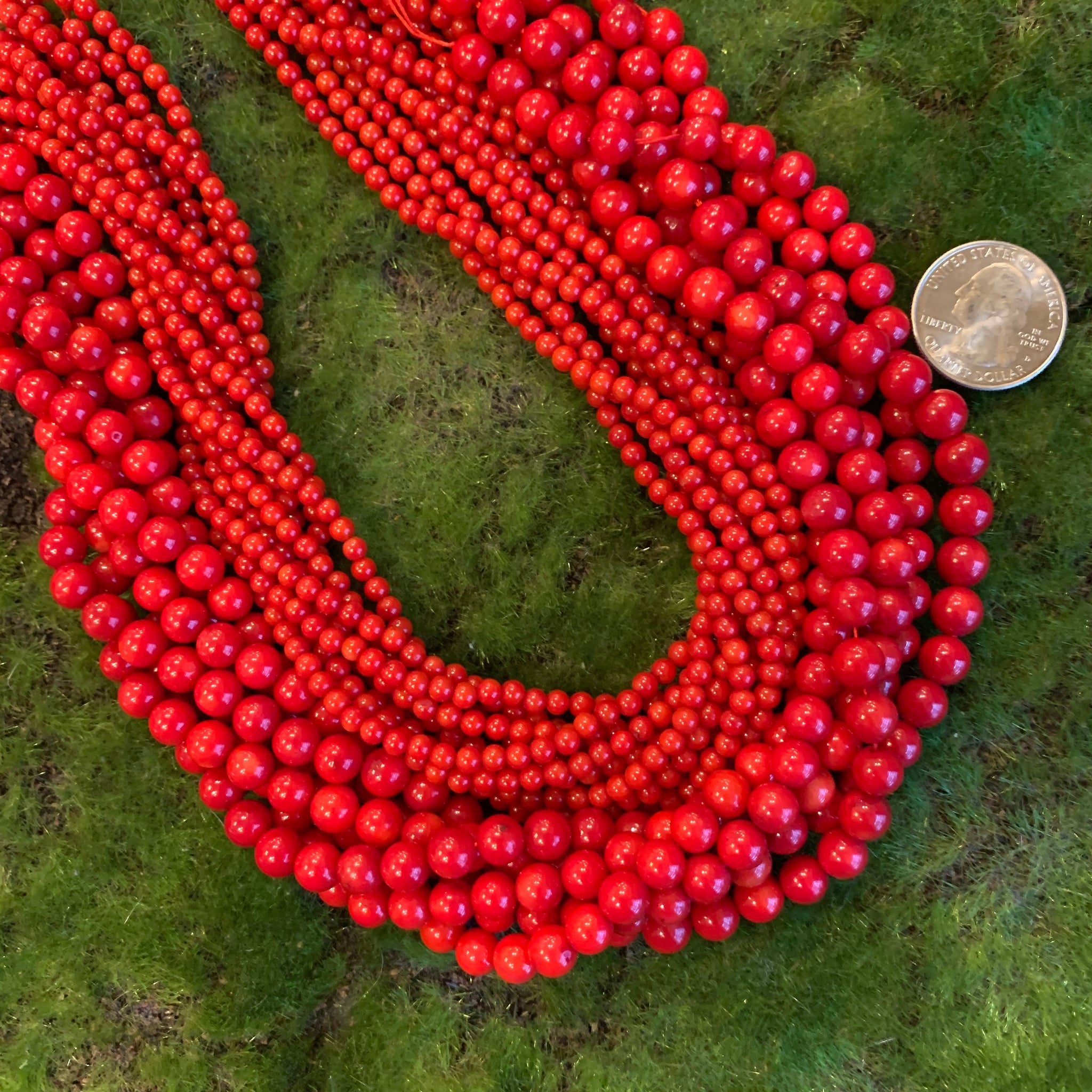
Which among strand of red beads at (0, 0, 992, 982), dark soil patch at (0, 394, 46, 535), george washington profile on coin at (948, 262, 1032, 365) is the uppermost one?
george washington profile on coin at (948, 262, 1032, 365)

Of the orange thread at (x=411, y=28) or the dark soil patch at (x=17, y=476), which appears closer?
the orange thread at (x=411, y=28)

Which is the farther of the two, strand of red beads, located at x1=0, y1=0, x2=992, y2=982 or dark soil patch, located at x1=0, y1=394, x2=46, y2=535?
dark soil patch, located at x1=0, y1=394, x2=46, y2=535

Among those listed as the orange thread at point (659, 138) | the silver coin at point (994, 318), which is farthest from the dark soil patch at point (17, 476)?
the silver coin at point (994, 318)

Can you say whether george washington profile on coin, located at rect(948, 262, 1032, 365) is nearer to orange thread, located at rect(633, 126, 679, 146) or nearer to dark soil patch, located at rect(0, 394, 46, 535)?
orange thread, located at rect(633, 126, 679, 146)

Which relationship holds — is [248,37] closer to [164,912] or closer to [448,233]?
[448,233]

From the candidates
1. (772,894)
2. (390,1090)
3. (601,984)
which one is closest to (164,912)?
(390,1090)

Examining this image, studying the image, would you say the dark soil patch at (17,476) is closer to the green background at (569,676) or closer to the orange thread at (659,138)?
the green background at (569,676)

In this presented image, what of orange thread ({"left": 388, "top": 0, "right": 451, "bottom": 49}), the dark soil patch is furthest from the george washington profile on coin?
the dark soil patch
